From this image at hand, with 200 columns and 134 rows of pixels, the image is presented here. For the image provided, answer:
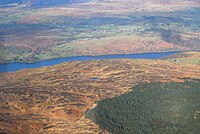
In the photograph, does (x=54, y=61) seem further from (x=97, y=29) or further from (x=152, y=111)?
(x=152, y=111)

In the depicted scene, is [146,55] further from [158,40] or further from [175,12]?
[175,12]

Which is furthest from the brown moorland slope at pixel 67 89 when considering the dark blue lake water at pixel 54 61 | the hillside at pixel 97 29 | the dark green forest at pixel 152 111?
the hillside at pixel 97 29

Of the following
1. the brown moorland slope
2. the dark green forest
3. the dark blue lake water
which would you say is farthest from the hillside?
the dark green forest

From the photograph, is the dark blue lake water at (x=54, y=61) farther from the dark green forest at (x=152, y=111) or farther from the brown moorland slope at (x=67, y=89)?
the dark green forest at (x=152, y=111)

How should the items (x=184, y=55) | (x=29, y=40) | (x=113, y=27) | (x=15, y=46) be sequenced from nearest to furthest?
(x=184, y=55) < (x=15, y=46) < (x=29, y=40) < (x=113, y=27)

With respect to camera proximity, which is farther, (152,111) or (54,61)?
(54,61)

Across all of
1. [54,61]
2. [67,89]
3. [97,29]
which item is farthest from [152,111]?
[97,29]

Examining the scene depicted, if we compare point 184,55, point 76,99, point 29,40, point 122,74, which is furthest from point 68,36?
point 76,99
